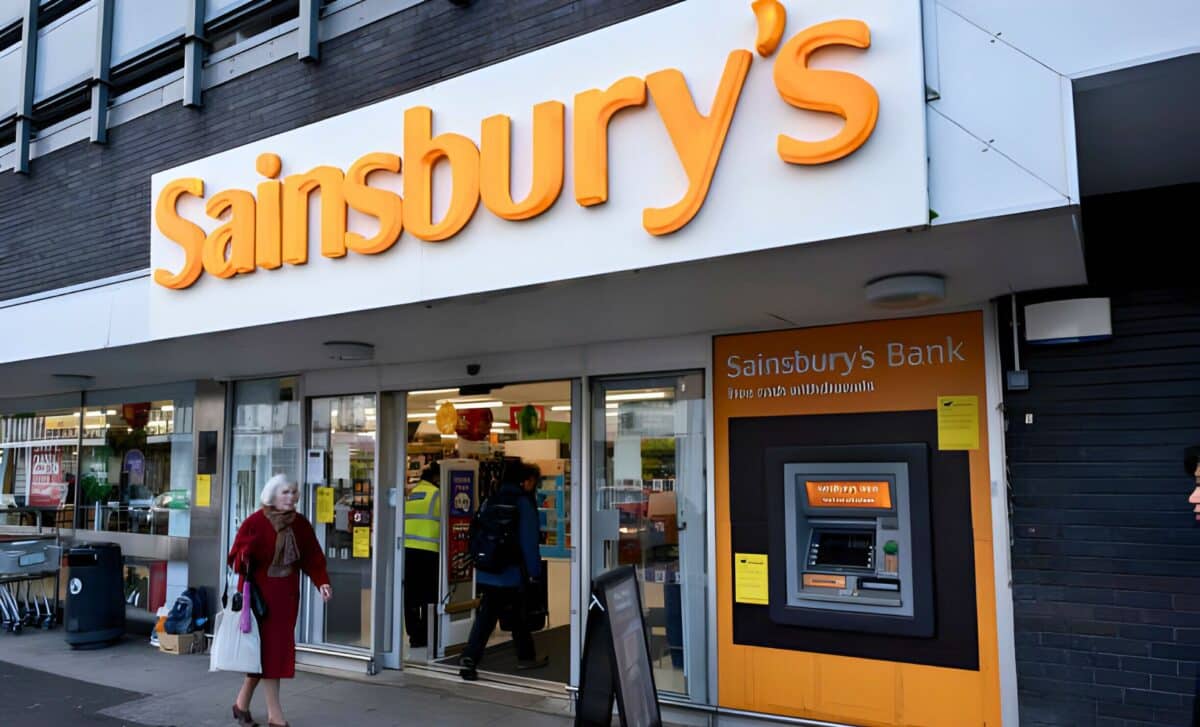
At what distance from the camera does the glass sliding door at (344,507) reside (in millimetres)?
7754

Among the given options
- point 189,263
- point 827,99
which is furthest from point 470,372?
point 827,99

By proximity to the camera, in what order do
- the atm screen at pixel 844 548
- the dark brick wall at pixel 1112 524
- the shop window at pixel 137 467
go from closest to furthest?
the dark brick wall at pixel 1112 524
the atm screen at pixel 844 548
the shop window at pixel 137 467

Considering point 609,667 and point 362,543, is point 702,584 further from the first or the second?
point 362,543

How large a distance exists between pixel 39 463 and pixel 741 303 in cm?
1001

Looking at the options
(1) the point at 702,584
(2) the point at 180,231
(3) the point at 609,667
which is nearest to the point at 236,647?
(3) the point at 609,667

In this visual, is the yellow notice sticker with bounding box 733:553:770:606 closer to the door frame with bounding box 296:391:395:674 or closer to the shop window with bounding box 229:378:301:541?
the door frame with bounding box 296:391:395:674

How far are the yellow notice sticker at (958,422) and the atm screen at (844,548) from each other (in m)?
0.72

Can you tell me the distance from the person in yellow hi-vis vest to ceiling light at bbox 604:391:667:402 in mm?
2362

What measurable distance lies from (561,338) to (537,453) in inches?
148

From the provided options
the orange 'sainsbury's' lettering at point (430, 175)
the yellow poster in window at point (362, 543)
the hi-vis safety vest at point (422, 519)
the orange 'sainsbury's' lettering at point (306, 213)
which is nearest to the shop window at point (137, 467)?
the yellow poster in window at point (362, 543)

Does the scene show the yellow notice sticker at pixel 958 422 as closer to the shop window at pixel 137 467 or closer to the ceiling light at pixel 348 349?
the ceiling light at pixel 348 349

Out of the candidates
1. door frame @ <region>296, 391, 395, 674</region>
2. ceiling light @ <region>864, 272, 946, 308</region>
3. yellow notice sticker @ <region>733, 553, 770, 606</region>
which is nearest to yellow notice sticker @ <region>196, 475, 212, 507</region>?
Answer: door frame @ <region>296, 391, 395, 674</region>

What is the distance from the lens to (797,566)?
5441 mm

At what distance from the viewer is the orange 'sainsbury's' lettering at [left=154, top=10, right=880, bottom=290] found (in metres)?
3.77
